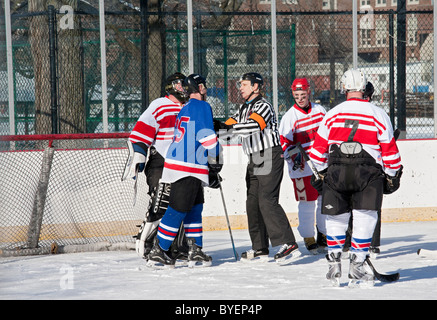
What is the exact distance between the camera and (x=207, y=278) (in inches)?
219

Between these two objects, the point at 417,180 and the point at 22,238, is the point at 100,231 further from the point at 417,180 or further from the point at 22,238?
the point at 417,180

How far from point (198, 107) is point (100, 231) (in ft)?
7.65

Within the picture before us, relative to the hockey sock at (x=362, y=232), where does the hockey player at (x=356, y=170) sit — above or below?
above

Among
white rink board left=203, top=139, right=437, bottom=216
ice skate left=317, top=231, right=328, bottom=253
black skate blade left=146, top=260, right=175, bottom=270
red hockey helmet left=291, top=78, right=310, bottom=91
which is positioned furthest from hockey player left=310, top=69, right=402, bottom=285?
white rink board left=203, top=139, right=437, bottom=216

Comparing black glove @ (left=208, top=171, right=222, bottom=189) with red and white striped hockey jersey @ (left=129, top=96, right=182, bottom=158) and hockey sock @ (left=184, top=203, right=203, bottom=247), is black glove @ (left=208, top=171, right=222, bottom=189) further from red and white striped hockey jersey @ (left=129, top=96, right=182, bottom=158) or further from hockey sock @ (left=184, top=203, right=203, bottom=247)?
red and white striped hockey jersey @ (left=129, top=96, right=182, bottom=158)

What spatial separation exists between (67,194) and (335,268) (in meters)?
3.57

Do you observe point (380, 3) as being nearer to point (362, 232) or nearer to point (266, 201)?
point (266, 201)

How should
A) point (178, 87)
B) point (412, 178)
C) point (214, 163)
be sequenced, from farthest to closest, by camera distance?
point (412, 178), point (178, 87), point (214, 163)

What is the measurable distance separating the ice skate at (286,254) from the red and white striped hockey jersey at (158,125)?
4.10ft

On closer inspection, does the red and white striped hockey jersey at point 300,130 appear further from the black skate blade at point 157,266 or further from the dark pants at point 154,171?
the black skate blade at point 157,266

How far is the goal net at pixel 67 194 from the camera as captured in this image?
7246 millimetres

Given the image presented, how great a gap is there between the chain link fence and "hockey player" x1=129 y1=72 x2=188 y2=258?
2369 millimetres

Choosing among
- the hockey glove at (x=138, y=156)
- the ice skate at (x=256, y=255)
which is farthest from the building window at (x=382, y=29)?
the hockey glove at (x=138, y=156)

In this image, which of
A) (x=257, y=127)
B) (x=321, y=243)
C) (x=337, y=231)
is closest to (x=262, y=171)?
(x=257, y=127)
